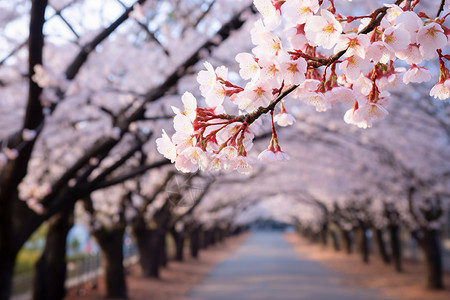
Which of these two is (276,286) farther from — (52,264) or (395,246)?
(52,264)

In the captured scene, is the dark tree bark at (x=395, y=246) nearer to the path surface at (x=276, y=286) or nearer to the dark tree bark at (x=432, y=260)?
the path surface at (x=276, y=286)

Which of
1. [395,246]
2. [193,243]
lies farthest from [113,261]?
[193,243]

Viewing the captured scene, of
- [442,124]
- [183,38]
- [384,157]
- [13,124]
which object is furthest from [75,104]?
[384,157]

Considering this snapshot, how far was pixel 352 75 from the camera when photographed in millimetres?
1399

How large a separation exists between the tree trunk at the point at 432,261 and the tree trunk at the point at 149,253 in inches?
356

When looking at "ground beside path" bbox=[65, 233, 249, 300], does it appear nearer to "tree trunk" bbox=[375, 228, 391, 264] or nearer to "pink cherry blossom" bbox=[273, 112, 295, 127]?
"tree trunk" bbox=[375, 228, 391, 264]

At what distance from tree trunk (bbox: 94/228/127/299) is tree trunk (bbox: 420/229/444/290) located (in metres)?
8.70

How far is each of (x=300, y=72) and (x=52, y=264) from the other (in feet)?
29.6

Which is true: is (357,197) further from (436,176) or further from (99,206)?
(99,206)

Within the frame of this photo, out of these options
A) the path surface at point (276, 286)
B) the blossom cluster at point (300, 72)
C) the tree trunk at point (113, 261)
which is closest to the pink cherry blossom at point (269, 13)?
the blossom cluster at point (300, 72)

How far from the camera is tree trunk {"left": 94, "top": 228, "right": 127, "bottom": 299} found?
38.4 ft

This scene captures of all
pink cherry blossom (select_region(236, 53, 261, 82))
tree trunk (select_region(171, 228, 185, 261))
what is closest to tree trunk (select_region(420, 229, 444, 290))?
pink cherry blossom (select_region(236, 53, 261, 82))

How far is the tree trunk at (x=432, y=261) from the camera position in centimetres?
1224

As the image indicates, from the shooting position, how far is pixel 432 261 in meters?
12.2
